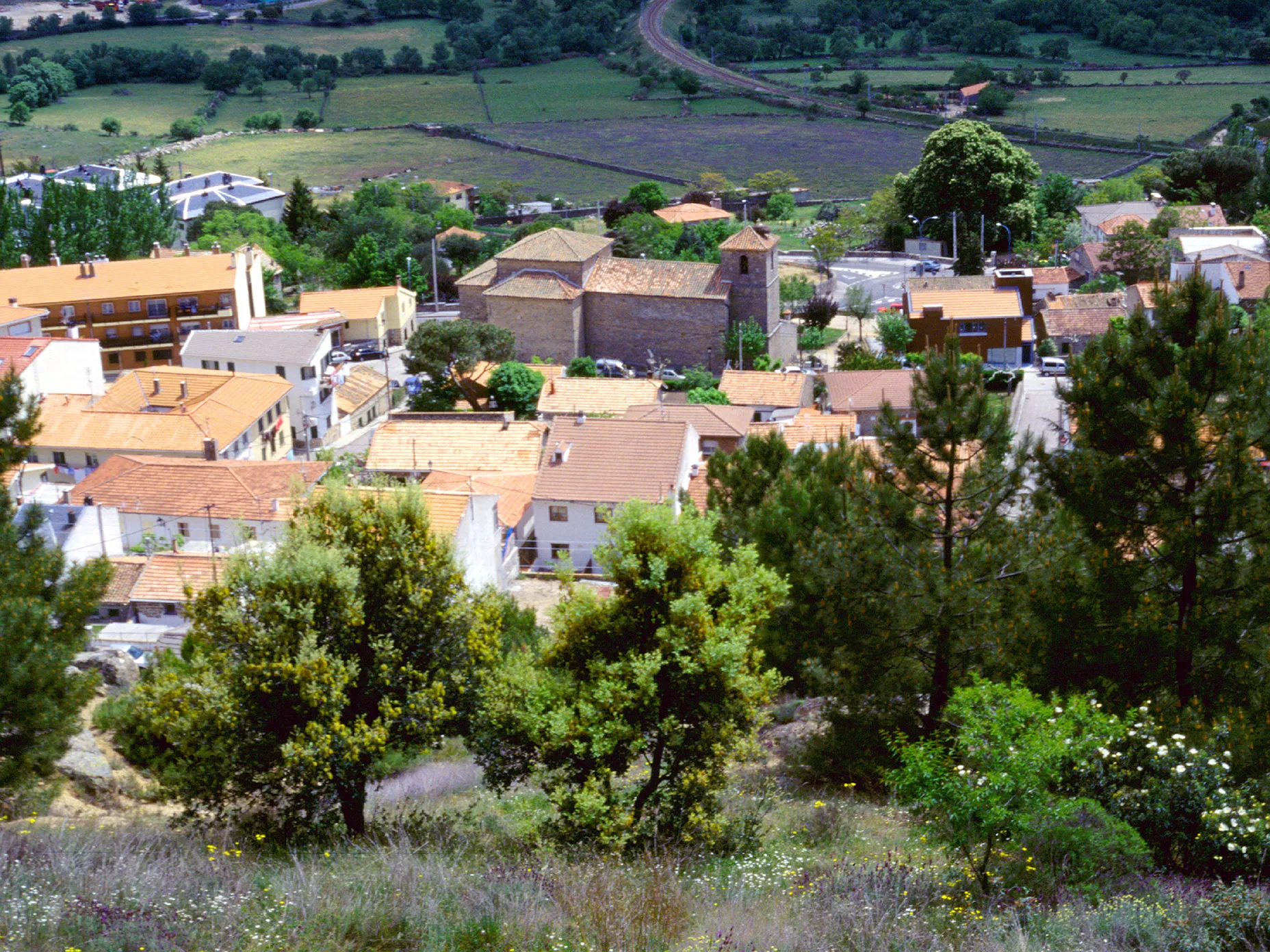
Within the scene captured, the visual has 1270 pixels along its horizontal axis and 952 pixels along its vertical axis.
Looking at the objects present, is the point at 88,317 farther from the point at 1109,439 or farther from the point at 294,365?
the point at 1109,439

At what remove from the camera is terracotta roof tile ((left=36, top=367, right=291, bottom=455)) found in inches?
1312

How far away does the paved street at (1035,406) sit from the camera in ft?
123

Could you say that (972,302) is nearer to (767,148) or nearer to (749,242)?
(749,242)

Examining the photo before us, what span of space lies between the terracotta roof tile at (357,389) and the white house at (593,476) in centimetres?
1230

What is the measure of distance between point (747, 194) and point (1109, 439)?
70029 millimetres

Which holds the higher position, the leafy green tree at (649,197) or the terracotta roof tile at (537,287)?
the leafy green tree at (649,197)

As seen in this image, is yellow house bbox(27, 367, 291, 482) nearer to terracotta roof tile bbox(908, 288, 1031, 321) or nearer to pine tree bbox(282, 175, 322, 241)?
terracotta roof tile bbox(908, 288, 1031, 321)

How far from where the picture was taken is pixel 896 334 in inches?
1822

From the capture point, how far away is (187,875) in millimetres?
8828

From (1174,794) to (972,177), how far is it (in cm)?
5492

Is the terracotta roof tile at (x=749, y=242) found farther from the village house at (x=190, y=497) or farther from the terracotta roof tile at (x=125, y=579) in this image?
the terracotta roof tile at (x=125, y=579)

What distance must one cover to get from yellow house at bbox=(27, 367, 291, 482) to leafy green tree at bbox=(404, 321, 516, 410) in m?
5.10

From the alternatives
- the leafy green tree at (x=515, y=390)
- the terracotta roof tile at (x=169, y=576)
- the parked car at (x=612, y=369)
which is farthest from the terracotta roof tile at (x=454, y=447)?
the parked car at (x=612, y=369)

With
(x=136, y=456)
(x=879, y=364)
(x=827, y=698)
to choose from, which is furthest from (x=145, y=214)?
(x=827, y=698)
